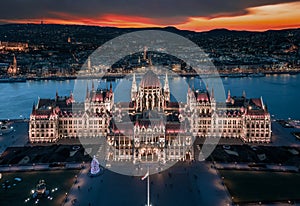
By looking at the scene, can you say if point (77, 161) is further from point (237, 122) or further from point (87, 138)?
point (237, 122)

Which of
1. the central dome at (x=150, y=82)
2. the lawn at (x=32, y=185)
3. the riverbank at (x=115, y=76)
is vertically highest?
the central dome at (x=150, y=82)

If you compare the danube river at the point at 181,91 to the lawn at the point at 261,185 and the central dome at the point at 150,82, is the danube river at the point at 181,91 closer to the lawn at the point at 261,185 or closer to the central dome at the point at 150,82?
the central dome at the point at 150,82

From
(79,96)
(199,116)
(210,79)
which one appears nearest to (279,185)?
(199,116)

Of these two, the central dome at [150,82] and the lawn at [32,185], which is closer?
the lawn at [32,185]

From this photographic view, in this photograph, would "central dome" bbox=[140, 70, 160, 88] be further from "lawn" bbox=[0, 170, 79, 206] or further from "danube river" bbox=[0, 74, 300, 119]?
"danube river" bbox=[0, 74, 300, 119]

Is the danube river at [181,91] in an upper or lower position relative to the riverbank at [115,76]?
lower

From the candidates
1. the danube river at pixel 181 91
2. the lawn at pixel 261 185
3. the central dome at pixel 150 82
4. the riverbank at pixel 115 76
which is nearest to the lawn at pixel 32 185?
the lawn at pixel 261 185

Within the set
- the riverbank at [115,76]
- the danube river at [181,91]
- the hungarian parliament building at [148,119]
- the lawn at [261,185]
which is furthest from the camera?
the riverbank at [115,76]

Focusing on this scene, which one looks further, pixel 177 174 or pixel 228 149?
pixel 228 149
